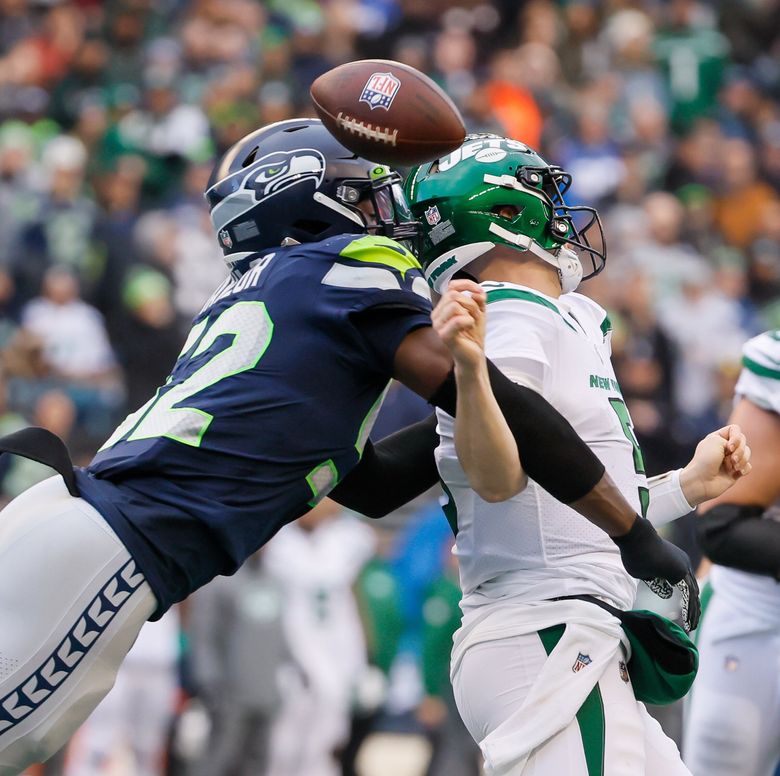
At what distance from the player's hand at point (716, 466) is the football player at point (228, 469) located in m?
0.48

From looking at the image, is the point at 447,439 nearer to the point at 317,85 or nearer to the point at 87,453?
the point at 317,85

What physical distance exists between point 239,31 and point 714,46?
421 cm

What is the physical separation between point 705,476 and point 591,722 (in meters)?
0.76

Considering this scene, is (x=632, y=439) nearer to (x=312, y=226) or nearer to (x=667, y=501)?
(x=667, y=501)

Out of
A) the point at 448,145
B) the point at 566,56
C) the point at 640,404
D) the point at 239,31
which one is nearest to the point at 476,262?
the point at 448,145

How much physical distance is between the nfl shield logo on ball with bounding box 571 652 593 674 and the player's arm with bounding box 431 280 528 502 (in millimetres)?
438

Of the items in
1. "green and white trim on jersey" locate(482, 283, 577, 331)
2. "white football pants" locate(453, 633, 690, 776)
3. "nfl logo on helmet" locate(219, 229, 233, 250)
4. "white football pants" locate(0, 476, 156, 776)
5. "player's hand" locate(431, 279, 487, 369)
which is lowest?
"white football pants" locate(453, 633, 690, 776)

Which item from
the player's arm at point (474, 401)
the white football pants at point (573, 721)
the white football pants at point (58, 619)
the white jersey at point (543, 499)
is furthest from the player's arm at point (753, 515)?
the white football pants at point (58, 619)

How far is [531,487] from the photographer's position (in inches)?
146

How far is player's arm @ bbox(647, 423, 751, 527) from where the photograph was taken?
3.96 metres

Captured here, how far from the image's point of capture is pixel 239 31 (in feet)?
40.5

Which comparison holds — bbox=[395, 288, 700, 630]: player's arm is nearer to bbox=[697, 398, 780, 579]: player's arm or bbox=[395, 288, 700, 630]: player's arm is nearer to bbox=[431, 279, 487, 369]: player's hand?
bbox=[431, 279, 487, 369]: player's hand

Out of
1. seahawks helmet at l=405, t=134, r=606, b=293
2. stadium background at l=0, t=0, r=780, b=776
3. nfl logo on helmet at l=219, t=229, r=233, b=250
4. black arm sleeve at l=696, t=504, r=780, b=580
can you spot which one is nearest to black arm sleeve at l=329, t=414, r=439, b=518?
seahawks helmet at l=405, t=134, r=606, b=293

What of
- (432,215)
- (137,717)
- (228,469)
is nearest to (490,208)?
(432,215)
